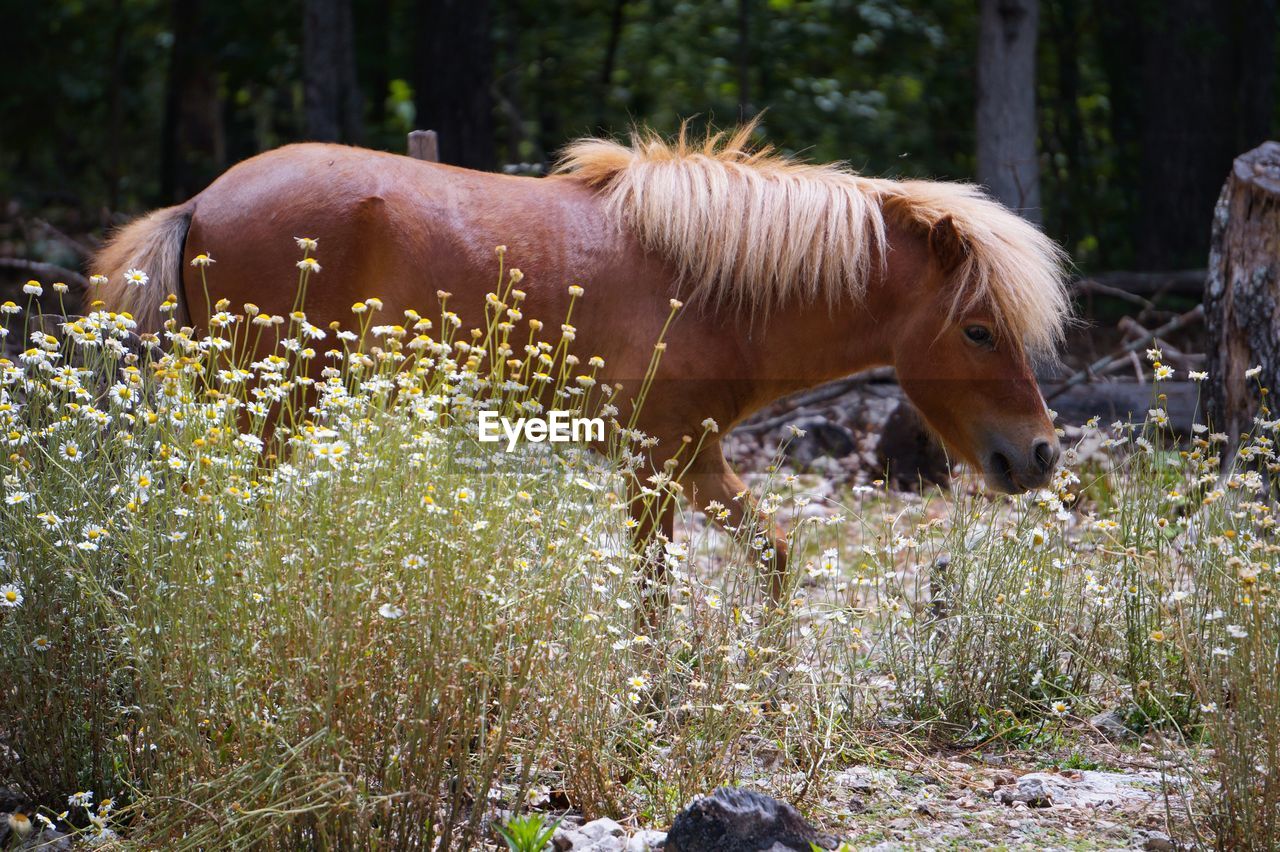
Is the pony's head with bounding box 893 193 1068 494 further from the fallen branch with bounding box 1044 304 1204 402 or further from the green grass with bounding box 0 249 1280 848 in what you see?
the fallen branch with bounding box 1044 304 1204 402

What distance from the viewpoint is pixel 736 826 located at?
259cm

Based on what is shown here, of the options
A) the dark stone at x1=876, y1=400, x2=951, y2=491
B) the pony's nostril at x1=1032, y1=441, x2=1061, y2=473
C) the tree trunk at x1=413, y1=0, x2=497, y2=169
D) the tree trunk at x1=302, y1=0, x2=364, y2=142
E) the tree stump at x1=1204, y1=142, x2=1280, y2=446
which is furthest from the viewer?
the tree trunk at x1=413, y1=0, x2=497, y2=169

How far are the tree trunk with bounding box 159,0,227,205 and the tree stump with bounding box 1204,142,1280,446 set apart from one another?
8.49 metres

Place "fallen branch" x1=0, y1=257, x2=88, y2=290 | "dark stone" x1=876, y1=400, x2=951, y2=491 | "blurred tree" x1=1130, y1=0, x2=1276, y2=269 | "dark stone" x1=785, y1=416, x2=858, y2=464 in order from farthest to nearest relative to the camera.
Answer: "blurred tree" x1=1130, y1=0, x2=1276, y2=269, "dark stone" x1=785, y1=416, x2=858, y2=464, "dark stone" x1=876, y1=400, x2=951, y2=491, "fallen branch" x1=0, y1=257, x2=88, y2=290

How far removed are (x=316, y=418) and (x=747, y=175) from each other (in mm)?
1753

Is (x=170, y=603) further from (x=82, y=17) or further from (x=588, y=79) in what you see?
(x=82, y=17)

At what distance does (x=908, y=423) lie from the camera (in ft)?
22.6

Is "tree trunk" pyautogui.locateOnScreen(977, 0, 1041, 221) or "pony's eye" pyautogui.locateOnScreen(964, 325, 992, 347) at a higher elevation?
"tree trunk" pyautogui.locateOnScreen(977, 0, 1041, 221)

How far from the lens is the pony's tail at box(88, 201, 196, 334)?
4160 mm

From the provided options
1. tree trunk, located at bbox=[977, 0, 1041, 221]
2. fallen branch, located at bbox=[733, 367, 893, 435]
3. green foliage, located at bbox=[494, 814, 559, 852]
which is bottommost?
green foliage, located at bbox=[494, 814, 559, 852]

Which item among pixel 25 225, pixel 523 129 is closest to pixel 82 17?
pixel 25 225

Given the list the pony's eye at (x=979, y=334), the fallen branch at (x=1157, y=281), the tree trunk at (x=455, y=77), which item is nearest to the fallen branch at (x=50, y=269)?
the tree trunk at (x=455, y=77)

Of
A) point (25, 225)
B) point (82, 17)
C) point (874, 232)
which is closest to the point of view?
point (874, 232)

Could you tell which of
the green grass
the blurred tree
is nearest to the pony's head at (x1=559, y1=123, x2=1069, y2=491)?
the green grass
